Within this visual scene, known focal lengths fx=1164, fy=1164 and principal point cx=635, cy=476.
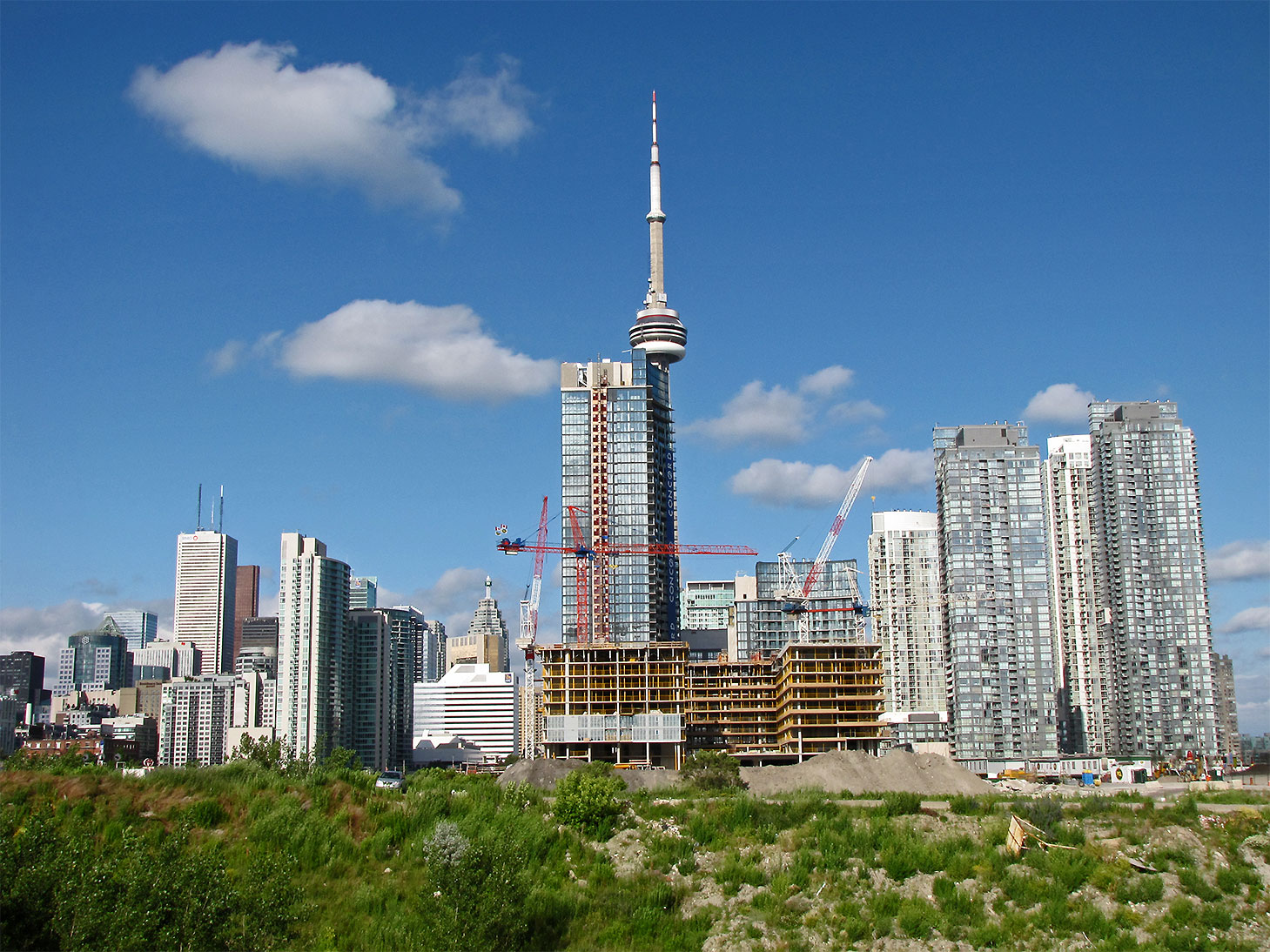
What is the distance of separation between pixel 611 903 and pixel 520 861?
5.52 meters

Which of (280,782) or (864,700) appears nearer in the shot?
(280,782)

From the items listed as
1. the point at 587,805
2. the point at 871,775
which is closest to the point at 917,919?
the point at 587,805

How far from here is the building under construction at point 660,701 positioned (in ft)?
495

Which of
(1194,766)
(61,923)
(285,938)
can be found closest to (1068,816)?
(285,938)

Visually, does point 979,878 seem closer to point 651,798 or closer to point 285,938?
point 651,798

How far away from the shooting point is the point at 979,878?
4275cm

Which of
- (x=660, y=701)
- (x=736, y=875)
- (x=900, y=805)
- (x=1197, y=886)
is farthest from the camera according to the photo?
(x=660, y=701)

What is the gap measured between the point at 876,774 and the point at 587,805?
52.3 metres

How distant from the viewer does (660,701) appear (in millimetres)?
152250

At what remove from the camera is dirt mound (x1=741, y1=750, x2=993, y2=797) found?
91.3 meters

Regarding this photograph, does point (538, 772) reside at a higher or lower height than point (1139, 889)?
lower

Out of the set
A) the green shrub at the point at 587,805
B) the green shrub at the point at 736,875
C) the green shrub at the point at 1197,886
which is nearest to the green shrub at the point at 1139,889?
the green shrub at the point at 1197,886

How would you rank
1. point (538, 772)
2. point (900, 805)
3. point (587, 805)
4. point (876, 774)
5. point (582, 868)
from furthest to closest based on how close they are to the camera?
point (538, 772) < point (876, 774) < point (900, 805) < point (587, 805) < point (582, 868)

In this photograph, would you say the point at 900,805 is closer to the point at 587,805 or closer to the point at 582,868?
the point at 587,805
